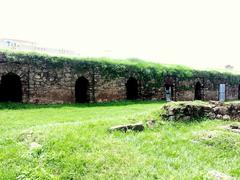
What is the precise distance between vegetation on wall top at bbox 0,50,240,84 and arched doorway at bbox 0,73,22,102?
4.58ft

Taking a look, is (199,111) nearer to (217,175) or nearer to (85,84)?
(217,175)

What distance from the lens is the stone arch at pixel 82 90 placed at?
1727cm

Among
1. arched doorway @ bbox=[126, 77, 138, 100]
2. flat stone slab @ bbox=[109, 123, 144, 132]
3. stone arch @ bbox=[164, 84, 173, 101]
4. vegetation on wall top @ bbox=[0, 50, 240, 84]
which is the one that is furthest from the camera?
stone arch @ bbox=[164, 84, 173, 101]

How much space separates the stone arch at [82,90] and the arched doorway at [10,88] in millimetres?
3387

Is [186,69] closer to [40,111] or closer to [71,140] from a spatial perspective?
[40,111]

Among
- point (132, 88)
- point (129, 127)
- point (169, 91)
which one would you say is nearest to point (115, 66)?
point (132, 88)

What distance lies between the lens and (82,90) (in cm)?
1788

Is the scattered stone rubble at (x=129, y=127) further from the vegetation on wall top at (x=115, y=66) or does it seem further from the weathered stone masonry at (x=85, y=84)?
the vegetation on wall top at (x=115, y=66)

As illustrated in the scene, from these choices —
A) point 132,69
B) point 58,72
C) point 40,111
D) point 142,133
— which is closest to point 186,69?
point 132,69

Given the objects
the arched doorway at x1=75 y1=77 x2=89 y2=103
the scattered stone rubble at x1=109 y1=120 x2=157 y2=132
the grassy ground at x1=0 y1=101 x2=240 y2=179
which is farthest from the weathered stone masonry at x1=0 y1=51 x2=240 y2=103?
the scattered stone rubble at x1=109 y1=120 x2=157 y2=132

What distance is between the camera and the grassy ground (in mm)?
4902

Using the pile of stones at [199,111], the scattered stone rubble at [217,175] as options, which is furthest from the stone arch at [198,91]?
the scattered stone rubble at [217,175]

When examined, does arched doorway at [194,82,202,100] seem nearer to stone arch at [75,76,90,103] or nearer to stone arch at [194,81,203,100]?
stone arch at [194,81,203,100]

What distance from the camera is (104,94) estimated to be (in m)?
17.2
